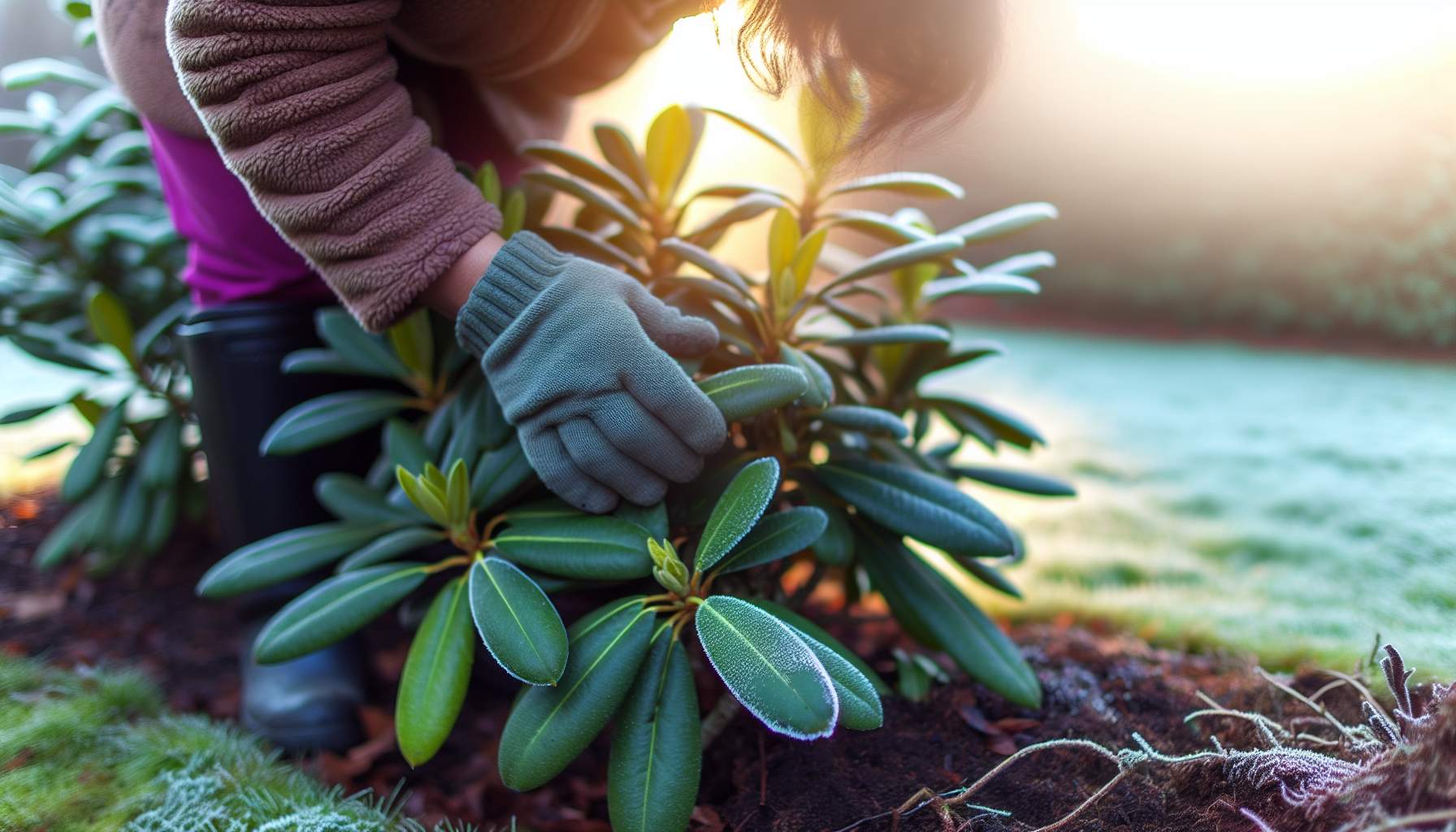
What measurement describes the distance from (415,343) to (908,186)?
74 cm

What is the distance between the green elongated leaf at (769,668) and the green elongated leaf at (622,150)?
0.73 meters

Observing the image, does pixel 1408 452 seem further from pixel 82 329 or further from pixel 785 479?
pixel 82 329

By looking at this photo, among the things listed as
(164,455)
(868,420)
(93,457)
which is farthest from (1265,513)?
(93,457)

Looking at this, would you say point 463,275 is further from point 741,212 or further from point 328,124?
point 741,212

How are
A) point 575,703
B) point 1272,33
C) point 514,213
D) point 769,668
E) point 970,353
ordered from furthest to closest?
point 1272,33 → point 970,353 → point 514,213 → point 575,703 → point 769,668

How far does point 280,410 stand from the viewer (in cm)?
139

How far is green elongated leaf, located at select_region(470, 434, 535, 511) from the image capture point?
112 cm

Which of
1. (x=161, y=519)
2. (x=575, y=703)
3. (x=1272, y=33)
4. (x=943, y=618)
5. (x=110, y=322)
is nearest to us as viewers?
(x=575, y=703)

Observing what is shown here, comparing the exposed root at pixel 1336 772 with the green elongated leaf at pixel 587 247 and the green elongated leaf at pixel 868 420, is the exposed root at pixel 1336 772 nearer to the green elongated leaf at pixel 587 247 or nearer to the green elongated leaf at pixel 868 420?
the green elongated leaf at pixel 868 420

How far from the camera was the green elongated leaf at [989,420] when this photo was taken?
1298mm

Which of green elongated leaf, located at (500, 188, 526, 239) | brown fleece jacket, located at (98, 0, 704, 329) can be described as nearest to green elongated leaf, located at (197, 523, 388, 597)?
brown fleece jacket, located at (98, 0, 704, 329)

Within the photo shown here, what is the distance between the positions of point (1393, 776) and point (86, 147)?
2493mm

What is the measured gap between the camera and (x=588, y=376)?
96 centimetres

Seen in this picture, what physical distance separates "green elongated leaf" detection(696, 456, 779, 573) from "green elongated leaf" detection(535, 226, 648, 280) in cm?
45
